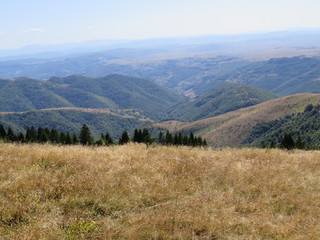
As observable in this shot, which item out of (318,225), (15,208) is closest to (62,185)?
(15,208)

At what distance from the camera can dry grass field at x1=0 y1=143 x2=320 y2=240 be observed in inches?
228

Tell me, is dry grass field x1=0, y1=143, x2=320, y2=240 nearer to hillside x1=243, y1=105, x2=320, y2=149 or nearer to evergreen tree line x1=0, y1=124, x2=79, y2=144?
evergreen tree line x1=0, y1=124, x2=79, y2=144

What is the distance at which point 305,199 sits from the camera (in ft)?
25.5

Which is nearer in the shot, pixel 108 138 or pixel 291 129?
pixel 108 138

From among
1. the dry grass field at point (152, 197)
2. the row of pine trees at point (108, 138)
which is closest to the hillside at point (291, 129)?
the row of pine trees at point (108, 138)

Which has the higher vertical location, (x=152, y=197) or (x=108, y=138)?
(x=152, y=197)

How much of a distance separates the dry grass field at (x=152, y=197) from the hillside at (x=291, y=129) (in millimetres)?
137222

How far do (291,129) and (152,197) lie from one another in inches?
7102

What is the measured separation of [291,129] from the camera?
166125mm

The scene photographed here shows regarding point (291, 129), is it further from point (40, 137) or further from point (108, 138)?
point (40, 137)

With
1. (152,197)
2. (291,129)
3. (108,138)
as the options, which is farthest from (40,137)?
(291,129)

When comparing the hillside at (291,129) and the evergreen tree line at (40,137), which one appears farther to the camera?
the hillside at (291,129)

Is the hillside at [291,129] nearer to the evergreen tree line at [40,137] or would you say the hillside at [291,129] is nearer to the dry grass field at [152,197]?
the evergreen tree line at [40,137]

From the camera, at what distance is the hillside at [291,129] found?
14625 cm
